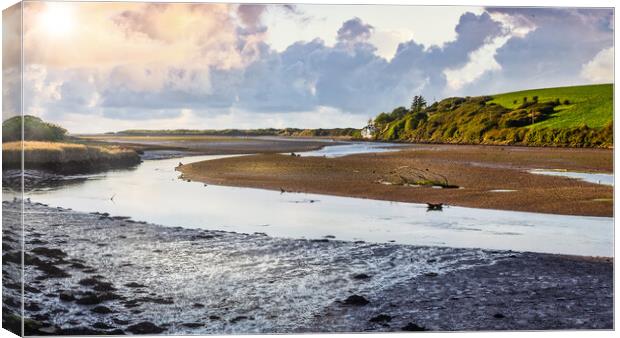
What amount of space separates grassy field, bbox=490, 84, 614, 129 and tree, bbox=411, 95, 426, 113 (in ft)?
2.76

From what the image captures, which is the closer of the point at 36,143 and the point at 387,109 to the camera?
the point at 36,143

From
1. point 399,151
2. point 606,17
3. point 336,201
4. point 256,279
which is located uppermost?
point 606,17

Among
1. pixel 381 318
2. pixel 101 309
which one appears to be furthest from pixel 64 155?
pixel 381 318

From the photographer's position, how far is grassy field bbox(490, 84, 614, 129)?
29.6 feet

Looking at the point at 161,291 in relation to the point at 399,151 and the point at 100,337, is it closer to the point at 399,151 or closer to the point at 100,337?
the point at 100,337

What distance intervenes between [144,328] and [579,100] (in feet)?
18.6

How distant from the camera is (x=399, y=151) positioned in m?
9.30

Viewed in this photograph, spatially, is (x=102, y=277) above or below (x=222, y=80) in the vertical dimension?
below

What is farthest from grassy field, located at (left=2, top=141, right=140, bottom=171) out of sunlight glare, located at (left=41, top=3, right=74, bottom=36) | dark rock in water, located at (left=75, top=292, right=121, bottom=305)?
dark rock in water, located at (left=75, top=292, right=121, bottom=305)

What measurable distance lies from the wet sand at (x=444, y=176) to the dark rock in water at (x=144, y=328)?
1.80 m

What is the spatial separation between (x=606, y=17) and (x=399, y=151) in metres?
2.90

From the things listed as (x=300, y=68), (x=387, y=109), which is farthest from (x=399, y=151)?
(x=300, y=68)

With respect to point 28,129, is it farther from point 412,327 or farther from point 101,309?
point 412,327

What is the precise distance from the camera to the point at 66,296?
27.0 ft
